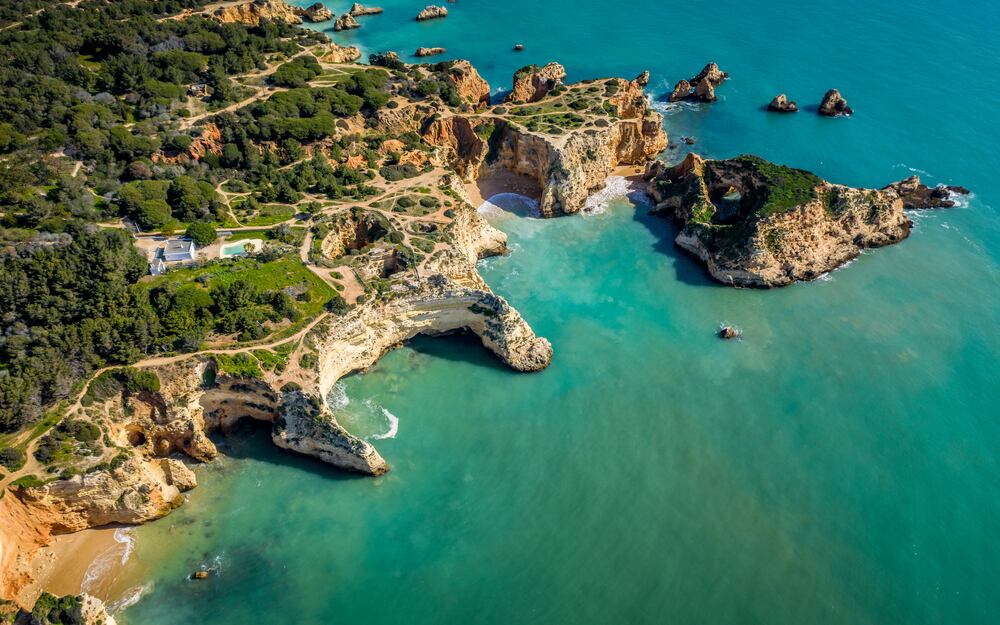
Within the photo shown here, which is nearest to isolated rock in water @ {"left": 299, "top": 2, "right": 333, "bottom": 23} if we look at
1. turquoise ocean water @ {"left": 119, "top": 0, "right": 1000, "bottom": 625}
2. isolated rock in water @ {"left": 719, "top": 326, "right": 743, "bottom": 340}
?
turquoise ocean water @ {"left": 119, "top": 0, "right": 1000, "bottom": 625}

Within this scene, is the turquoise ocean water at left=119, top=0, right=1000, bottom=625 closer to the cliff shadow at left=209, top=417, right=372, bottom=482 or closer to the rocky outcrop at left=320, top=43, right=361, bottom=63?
the cliff shadow at left=209, top=417, right=372, bottom=482

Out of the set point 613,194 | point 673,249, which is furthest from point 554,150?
point 673,249

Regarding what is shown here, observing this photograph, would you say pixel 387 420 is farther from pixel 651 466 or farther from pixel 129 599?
pixel 651 466

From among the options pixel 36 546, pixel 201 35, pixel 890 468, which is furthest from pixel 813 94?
pixel 36 546

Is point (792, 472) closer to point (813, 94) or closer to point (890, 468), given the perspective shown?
point (890, 468)

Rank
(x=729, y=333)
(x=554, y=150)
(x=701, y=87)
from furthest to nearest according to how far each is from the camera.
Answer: (x=701, y=87) → (x=554, y=150) → (x=729, y=333)
